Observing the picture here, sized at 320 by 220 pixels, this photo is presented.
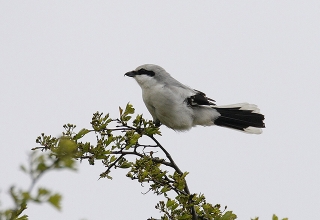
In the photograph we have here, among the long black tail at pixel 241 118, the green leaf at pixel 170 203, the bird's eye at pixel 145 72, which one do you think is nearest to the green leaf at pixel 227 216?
the green leaf at pixel 170 203

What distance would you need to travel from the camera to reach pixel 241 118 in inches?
271

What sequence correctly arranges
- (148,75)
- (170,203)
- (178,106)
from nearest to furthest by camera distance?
(170,203), (178,106), (148,75)

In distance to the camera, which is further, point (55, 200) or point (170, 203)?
point (170, 203)

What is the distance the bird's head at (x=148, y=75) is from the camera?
20.1ft

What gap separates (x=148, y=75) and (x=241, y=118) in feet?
4.93

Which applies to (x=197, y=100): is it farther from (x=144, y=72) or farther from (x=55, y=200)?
(x=55, y=200)

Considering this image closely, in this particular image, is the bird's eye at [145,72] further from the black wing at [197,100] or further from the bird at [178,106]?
the black wing at [197,100]

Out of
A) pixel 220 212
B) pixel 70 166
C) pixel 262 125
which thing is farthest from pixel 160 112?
pixel 70 166

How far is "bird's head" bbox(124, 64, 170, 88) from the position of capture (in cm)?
613

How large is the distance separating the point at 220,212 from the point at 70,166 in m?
2.70

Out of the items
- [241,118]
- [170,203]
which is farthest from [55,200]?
[241,118]

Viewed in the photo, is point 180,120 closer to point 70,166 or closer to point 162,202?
point 162,202

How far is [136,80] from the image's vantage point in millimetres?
6195

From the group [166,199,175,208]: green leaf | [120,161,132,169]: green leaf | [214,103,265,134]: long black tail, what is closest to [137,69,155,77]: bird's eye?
[214,103,265,134]: long black tail
